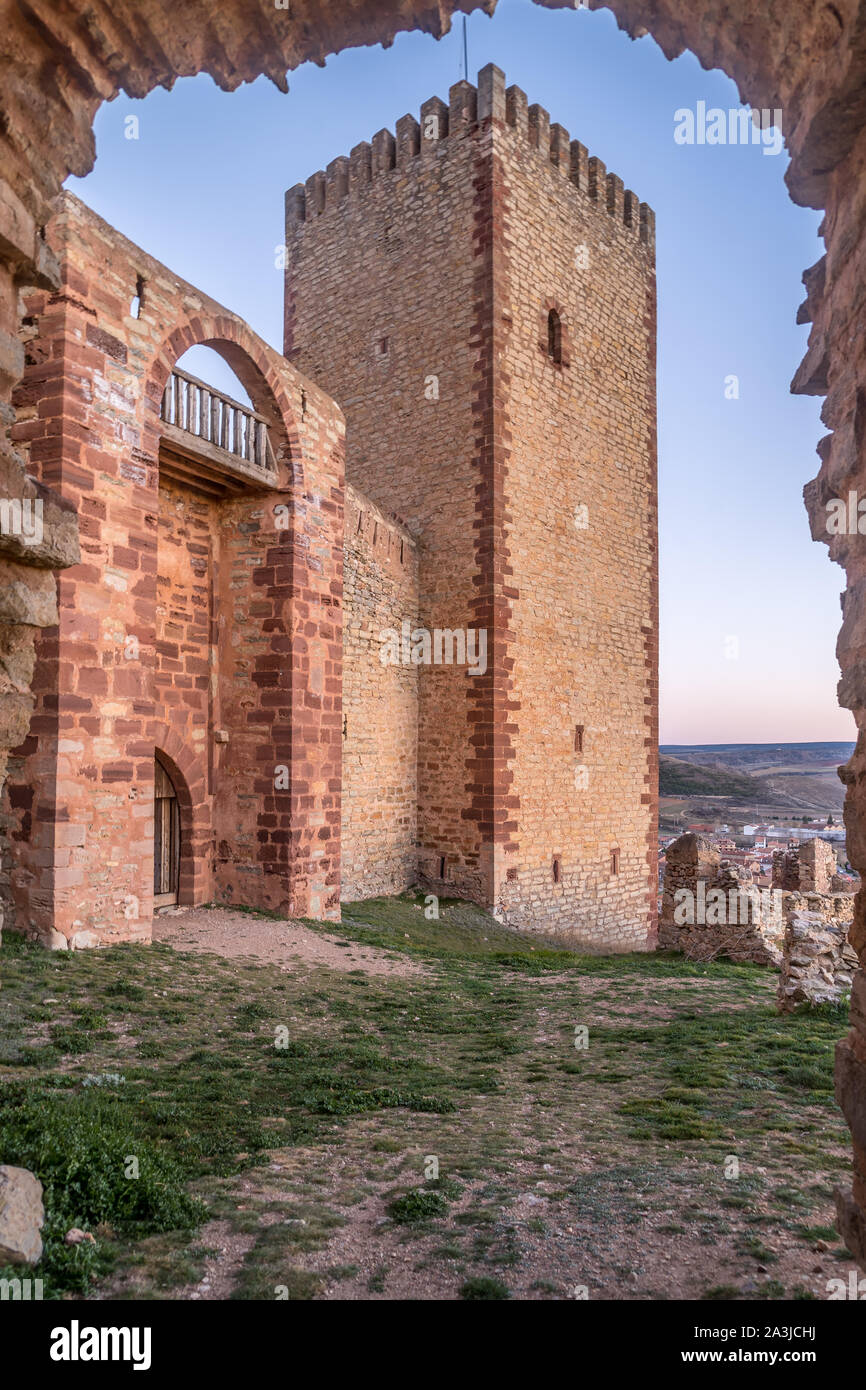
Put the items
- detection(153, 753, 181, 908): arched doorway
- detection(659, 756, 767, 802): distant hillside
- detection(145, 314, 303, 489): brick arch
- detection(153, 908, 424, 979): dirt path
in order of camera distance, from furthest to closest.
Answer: detection(659, 756, 767, 802): distant hillside, detection(153, 753, 181, 908): arched doorway, detection(153, 908, 424, 979): dirt path, detection(145, 314, 303, 489): brick arch

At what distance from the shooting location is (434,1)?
304 cm

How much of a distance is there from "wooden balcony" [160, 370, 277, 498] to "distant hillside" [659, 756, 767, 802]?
4885cm

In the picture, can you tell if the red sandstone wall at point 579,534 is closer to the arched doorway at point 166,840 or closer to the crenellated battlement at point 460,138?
the crenellated battlement at point 460,138

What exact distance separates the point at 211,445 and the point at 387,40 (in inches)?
255

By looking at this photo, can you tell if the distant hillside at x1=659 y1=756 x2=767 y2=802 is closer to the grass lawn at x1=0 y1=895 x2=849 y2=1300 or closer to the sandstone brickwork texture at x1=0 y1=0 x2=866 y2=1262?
the grass lawn at x1=0 y1=895 x2=849 y2=1300

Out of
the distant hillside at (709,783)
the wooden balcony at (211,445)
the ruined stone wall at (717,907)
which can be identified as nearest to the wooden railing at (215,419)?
the wooden balcony at (211,445)

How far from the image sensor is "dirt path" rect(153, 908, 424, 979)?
8234mm

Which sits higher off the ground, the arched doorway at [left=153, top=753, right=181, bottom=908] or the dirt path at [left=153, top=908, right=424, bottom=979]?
the arched doorway at [left=153, top=753, right=181, bottom=908]

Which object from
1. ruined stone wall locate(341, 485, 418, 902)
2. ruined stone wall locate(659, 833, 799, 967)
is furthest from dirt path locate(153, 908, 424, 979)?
ruined stone wall locate(659, 833, 799, 967)

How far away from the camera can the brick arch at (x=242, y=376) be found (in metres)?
8.13

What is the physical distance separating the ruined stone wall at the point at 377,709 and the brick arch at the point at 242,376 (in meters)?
2.11

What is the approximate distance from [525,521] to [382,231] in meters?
6.40
